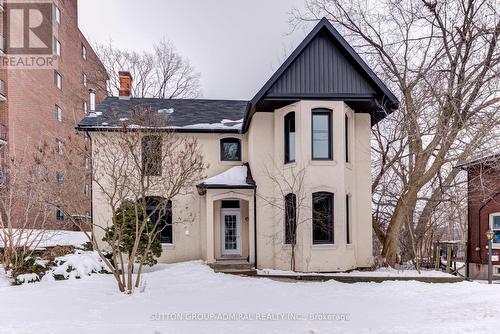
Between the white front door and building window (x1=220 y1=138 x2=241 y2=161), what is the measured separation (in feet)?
7.55

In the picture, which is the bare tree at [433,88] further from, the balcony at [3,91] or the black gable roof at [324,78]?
the balcony at [3,91]

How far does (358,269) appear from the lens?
12719mm

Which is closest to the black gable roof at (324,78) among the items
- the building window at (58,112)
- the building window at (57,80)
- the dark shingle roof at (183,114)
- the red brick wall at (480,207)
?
the dark shingle roof at (183,114)

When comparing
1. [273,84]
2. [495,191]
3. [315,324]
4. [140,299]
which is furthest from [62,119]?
[495,191]

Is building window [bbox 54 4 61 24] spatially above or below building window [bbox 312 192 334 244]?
above

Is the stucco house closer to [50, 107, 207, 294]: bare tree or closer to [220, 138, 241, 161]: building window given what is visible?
[220, 138, 241, 161]: building window

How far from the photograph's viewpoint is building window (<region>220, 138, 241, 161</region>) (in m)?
15.0

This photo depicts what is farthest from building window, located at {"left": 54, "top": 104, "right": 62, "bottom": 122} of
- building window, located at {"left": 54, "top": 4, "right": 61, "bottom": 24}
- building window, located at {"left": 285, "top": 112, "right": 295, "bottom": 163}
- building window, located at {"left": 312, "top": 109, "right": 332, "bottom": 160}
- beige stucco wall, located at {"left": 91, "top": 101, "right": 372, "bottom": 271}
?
building window, located at {"left": 312, "top": 109, "right": 332, "bottom": 160}

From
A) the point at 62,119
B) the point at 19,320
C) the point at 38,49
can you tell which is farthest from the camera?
the point at 62,119

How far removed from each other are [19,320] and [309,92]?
10119 millimetres

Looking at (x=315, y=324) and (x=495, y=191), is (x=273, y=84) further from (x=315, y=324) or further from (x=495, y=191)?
(x=495, y=191)

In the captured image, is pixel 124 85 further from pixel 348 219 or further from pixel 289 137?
pixel 348 219

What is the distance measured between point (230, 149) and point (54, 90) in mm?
A: 18361

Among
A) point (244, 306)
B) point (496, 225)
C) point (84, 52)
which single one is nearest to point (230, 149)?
point (244, 306)
